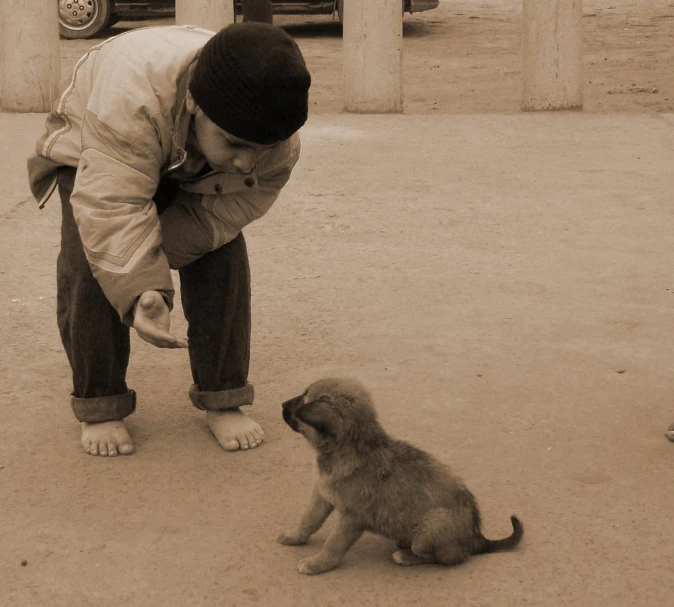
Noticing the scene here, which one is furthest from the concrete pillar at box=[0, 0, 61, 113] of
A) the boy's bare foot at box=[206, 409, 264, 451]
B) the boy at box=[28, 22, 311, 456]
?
the boy's bare foot at box=[206, 409, 264, 451]

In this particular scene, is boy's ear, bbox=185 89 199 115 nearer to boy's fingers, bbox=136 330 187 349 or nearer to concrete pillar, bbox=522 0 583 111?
boy's fingers, bbox=136 330 187 349

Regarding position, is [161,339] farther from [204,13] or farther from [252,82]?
[204,13]

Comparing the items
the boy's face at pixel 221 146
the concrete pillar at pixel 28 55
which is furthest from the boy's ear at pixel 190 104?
the concrete pillar at pixel 28 55

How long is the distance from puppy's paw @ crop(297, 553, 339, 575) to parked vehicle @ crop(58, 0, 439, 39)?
11.1 metres

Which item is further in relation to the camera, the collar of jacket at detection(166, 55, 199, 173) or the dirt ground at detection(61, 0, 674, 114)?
the dirt ground at detection(61, 0, 674, 114)

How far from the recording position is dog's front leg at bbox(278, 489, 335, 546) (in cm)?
286

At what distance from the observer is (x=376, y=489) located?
2.75 m

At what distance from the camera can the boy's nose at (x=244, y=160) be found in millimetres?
3059

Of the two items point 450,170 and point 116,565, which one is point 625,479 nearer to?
point 116,565

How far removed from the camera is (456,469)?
326 cm

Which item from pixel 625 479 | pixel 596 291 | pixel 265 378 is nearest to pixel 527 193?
pixel 596 291

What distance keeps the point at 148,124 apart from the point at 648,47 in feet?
35.7

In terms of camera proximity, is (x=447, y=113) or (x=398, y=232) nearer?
(x=398, y=232)

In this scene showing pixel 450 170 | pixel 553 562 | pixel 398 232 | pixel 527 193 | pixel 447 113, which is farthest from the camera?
pixel 447 113
